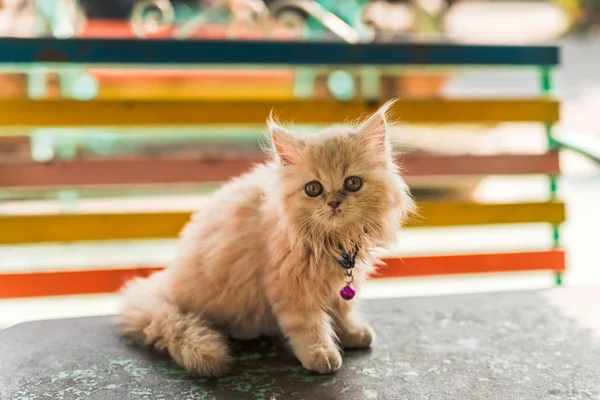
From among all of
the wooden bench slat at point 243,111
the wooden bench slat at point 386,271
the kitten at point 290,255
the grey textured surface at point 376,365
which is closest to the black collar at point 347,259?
the kitten at point 290,255

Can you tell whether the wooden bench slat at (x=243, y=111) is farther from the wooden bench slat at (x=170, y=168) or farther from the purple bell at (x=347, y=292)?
the purple bell at (x=347, y=292)

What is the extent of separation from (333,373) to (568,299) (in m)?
0.82

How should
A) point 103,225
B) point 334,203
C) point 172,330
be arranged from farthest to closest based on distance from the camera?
1. point 103,225
2. point 172,330
3. point 334,203

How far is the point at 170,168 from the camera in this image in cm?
198

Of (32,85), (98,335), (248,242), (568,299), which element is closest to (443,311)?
(568,299)

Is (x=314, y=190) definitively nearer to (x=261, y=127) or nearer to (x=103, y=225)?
(x=261, y=127)

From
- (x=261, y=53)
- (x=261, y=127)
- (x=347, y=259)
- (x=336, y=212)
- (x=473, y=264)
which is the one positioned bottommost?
(x=473, y=264)

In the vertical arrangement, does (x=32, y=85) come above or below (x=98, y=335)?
above

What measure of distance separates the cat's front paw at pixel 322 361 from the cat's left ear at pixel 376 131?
45 centimetres

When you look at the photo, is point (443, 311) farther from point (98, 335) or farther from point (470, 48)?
point (470, 48)

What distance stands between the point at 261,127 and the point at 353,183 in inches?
39.7

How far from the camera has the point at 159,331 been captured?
1225 mm

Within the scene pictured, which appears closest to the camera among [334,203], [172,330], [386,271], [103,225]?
[334,203]

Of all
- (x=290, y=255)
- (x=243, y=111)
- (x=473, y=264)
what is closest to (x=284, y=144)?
(x=290, y=255)
